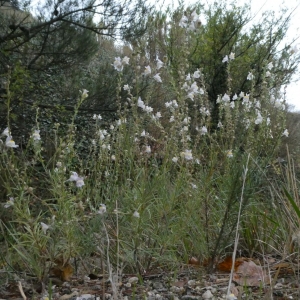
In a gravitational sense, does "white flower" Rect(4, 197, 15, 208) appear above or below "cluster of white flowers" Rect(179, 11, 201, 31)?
below

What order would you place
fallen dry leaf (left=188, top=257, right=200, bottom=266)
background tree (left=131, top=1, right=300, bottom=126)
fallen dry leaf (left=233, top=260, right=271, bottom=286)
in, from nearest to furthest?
fallen dry leaf (left=233, top=260, right=271, bottom=286), fallen dry leaf (left=188, top=257, right=200, bottom=266), background tree (left=131, top=1, right=300, bottom=126)

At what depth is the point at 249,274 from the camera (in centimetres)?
186

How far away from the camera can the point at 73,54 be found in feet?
17.3

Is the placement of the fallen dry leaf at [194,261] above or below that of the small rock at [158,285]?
above

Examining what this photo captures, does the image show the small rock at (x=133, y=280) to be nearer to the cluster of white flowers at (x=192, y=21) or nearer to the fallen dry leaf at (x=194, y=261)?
the fallen dry leaf at (x=194, y=261)

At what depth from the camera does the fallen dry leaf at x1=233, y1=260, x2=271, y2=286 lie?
177 centimetres

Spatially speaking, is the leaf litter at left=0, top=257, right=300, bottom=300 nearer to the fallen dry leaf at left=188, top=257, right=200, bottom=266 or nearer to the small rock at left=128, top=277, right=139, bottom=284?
the small rock at left=128, top=277, right=139, bottom=284

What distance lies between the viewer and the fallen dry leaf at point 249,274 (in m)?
1.77

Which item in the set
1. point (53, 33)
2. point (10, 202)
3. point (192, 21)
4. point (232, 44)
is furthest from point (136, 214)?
point (232, 44)

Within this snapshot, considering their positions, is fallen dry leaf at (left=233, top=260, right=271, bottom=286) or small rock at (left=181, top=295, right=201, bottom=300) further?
fallen dry leaf at (left=233, top=260, right=271, bottom=286)

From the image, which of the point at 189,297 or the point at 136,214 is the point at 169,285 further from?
the point at 136,214

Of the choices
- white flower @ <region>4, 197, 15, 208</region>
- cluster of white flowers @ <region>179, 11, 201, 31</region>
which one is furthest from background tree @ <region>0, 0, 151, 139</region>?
white flower @ <region>4, 197, 15, 208</region>

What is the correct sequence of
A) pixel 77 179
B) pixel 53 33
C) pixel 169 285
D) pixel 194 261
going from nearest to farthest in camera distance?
1. pixel 169 285
2. pixel 77 179
3. pixel 194 261
4. pixel 53 33

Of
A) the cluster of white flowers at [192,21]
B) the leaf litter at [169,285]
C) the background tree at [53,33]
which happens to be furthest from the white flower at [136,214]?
the background tree at [53,33]
